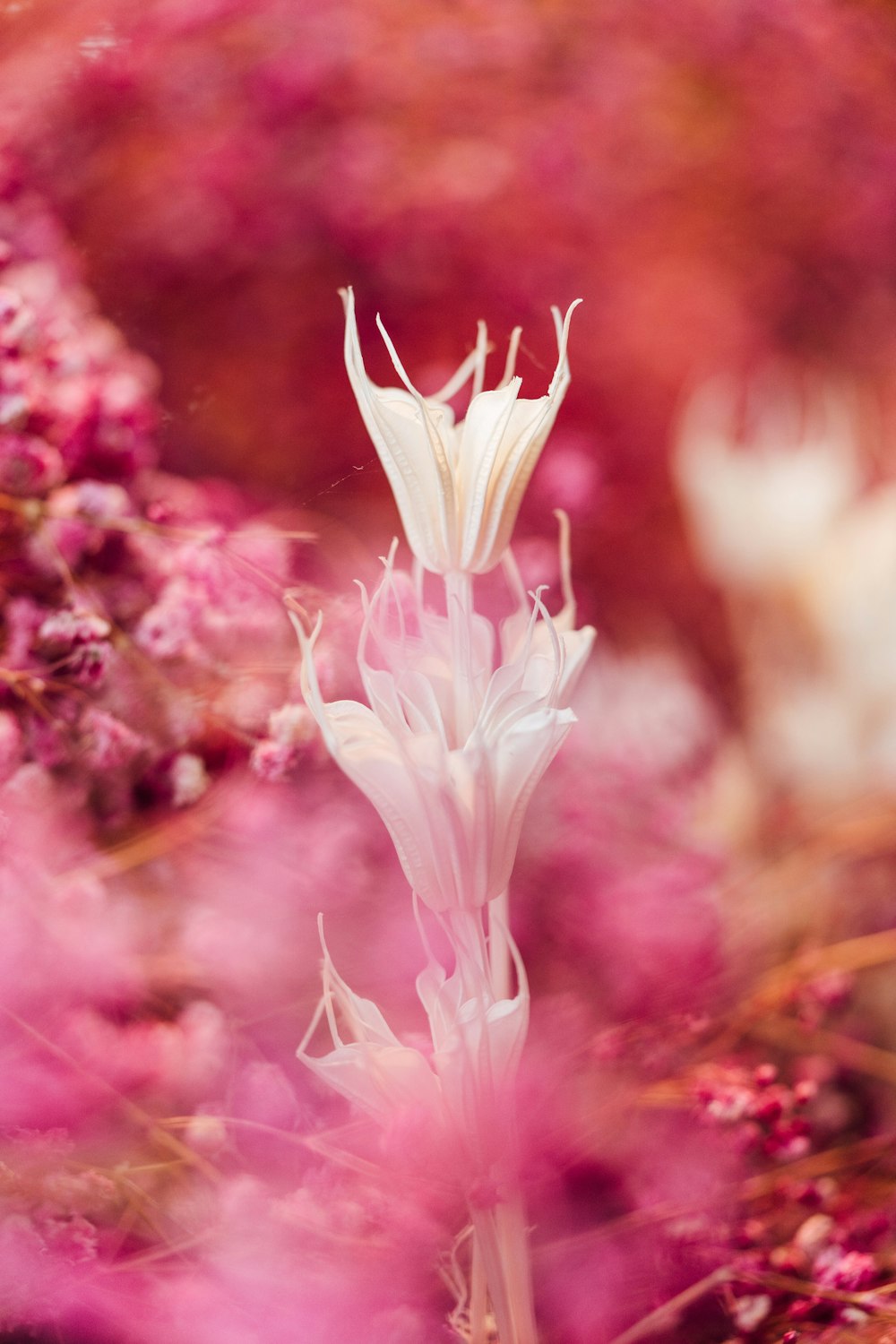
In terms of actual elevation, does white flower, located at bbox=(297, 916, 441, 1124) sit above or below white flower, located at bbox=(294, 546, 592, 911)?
below

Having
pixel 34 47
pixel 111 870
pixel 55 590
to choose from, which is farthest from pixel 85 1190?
pixel 34 47

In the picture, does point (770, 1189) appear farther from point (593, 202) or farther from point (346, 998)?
point (593, 202)

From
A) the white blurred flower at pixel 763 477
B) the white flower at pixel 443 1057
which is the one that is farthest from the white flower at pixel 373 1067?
the white blurred flower at pixel 763 477

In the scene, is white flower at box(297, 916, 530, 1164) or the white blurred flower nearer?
white flower at box(297, 916, 530, 1164)

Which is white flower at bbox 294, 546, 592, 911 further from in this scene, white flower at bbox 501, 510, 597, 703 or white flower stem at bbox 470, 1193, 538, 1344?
white flower stem at bbox 470, 1193, 538, 1344

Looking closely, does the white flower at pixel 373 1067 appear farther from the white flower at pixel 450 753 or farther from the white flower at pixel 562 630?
the white flower at pixel 562 630

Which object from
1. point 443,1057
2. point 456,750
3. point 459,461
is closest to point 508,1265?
point 443,1057

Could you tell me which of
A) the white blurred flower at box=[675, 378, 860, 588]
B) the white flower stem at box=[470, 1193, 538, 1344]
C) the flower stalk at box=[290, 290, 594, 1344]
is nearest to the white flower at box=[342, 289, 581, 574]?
the flower stalk at box=[290, 290, 594, 1344]
